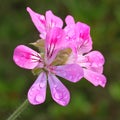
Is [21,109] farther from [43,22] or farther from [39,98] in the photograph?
[43,22]

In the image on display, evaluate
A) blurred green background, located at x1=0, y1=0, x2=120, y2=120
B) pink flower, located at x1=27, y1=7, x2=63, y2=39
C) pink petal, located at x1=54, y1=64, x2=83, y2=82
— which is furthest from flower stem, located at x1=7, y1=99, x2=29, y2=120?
blurred green background, located at x1=0, y1=0, x2=120, y2=120

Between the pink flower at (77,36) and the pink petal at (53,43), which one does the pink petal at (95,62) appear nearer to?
→ the pink flower at (77,36)

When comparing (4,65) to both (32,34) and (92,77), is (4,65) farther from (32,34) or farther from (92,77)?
(92,77)

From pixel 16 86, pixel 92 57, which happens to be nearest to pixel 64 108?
pixel 16 86

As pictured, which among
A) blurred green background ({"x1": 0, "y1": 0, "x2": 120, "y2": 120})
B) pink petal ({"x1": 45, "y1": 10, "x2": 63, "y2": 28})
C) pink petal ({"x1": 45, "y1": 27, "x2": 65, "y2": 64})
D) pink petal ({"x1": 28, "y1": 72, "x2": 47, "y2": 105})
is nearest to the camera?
pink petal ({"x1": 28, "y1": 72, "x2": 47, "y2": 105})

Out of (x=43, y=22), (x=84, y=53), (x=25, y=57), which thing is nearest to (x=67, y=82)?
(x=84, y=53)

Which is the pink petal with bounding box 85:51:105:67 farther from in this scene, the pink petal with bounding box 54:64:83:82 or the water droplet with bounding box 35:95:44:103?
the water droplet with bounding box 35:95:44:103

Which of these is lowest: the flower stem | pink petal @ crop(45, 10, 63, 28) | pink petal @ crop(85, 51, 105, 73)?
the flower stem

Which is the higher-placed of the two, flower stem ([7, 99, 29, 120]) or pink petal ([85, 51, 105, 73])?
pink petal ([85, 51, 105, 73])
